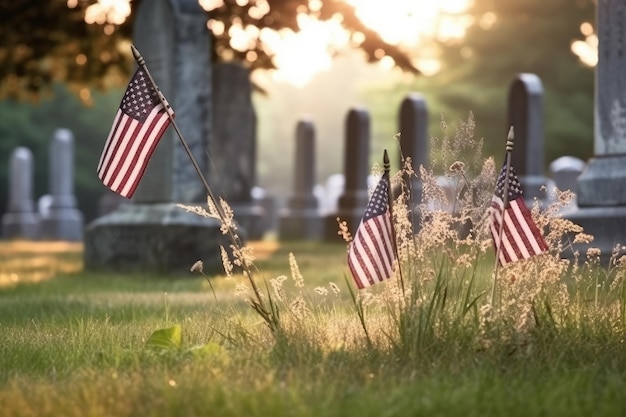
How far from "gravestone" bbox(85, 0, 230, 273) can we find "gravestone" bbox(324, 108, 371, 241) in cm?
895

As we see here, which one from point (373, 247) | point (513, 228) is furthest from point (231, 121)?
point (373, 247)

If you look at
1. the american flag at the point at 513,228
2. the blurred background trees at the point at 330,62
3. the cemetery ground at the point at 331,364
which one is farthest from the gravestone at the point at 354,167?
the american flag at the point at 513,228

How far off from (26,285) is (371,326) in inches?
215

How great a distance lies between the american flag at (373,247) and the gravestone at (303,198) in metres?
18.8

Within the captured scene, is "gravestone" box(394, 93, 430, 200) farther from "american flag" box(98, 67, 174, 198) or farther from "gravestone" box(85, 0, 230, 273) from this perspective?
"american flag" box(98, 67, 174, 198)

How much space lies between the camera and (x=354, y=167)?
70.5ft

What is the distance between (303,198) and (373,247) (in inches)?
761

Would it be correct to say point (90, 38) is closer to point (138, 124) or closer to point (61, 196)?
point (138, 124)

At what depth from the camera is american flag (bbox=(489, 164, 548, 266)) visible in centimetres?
566

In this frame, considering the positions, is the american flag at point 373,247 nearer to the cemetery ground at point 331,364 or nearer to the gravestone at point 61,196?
the cemetery ground at point 331,364

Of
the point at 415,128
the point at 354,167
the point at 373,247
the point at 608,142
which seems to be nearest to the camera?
the point at 373,247

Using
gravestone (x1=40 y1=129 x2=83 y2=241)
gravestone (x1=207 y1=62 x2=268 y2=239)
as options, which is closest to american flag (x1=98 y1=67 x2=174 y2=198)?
gravestone (x1=207 y1=62 x2=268 y2=239)

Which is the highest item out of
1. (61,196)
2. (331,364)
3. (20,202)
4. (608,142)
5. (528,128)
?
(528,128)

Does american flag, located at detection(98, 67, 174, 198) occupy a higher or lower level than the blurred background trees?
lower
